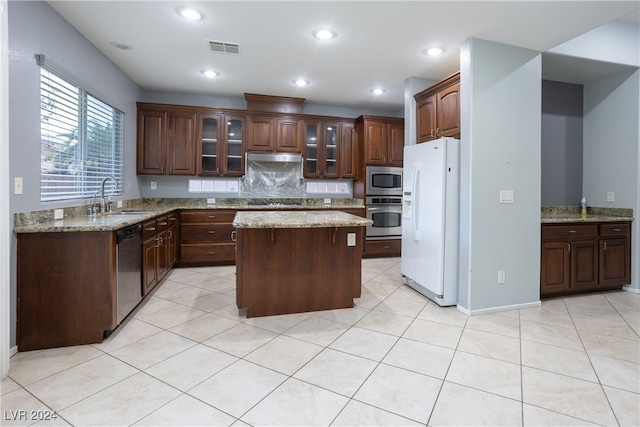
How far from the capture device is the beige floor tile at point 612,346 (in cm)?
221

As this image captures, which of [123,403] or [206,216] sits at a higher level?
[206,216]

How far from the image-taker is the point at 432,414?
160 cm

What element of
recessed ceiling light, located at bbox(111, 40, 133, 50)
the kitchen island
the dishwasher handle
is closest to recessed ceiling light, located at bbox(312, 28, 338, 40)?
the kitchen island

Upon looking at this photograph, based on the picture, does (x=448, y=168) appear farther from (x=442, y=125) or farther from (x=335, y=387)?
(x=335, y=387)

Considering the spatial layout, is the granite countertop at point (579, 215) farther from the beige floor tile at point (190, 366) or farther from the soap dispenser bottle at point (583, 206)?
the beige floor tile at point (190, 366)

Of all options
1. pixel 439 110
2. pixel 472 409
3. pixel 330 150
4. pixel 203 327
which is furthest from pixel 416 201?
pixel 203 327

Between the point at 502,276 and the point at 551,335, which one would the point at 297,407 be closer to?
the point at 551,335

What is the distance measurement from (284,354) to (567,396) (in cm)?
166

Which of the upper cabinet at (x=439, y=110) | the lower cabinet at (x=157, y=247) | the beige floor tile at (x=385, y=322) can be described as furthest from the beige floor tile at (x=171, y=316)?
the upper cabinet at (x=439, y=110)

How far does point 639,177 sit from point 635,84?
104 cm

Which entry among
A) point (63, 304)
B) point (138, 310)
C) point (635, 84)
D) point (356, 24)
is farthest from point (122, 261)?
point (635, 84)

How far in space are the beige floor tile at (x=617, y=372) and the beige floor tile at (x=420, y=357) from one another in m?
0.87

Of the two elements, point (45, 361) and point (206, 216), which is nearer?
point (45, 361)

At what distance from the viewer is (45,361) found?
2.06m
